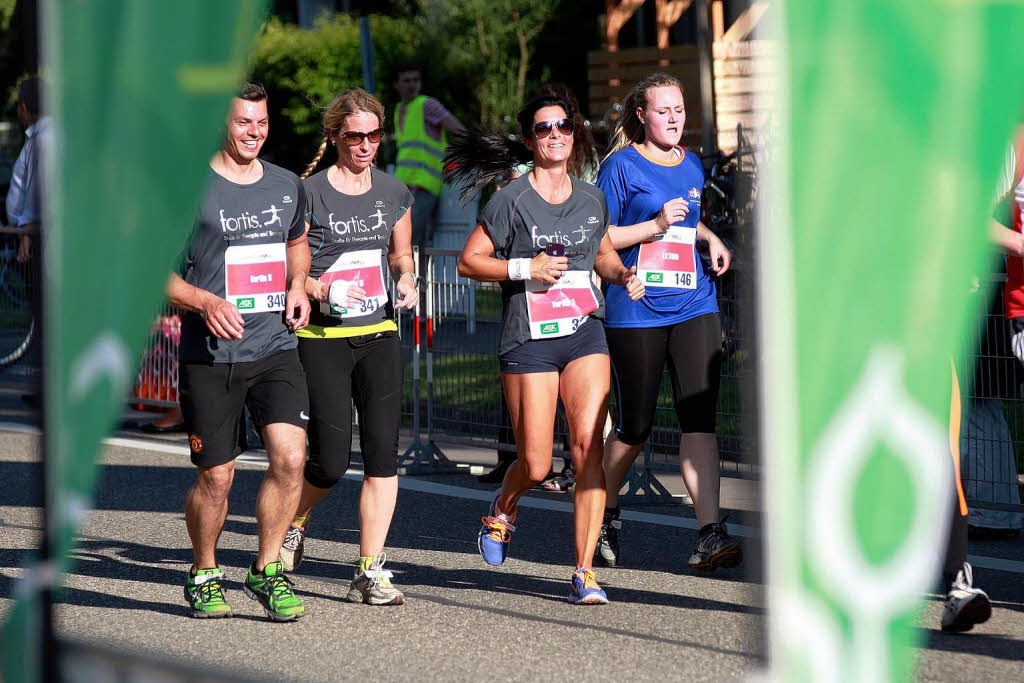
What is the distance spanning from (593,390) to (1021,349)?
62.8 inches

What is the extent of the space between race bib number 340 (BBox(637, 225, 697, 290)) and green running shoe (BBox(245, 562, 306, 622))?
1823mm

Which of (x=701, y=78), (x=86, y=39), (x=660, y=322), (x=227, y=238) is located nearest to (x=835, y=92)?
(x=86, y=39)

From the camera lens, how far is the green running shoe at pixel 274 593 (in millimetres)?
5445

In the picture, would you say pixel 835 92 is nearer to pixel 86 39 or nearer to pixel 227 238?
pixel 86 39

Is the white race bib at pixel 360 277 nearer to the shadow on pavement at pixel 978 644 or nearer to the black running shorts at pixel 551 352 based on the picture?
the black running shorts at pixel 551 352

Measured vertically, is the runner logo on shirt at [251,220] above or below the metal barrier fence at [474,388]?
above

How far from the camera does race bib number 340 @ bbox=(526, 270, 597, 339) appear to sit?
221 inches

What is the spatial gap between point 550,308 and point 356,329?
2.39ft

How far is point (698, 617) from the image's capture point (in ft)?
17.8

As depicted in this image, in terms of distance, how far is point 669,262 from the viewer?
238 inches

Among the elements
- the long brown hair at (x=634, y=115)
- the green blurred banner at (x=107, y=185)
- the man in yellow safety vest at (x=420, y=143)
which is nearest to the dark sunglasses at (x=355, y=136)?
the long brown hair at (x=634, y=115)

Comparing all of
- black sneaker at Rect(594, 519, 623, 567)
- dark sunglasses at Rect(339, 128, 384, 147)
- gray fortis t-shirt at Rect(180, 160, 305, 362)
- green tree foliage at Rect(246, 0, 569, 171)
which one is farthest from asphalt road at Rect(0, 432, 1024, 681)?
green tree foliage at Rect(246, 0, 569, 171)

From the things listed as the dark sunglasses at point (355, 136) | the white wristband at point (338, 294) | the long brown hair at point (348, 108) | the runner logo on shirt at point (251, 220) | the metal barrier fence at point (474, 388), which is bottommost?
the metal barrier fence at point (474, 388)

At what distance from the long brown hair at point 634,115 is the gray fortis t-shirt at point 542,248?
0.57 meters
